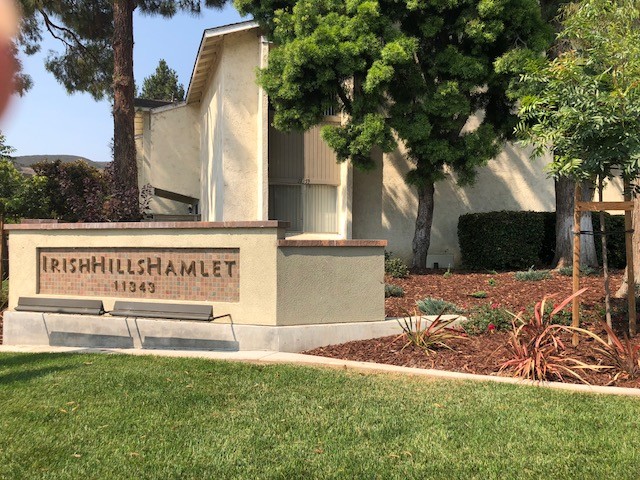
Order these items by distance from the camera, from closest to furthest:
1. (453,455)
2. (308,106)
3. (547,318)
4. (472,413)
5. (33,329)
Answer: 1. (453,455)
2. (472,413)
3. (547,318)
4. (33,329)
5. (308,106)

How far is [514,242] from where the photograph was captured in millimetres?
13648

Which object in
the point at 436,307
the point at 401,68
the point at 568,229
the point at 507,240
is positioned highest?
the point at 401,68

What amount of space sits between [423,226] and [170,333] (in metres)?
7.66

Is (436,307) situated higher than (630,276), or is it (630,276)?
(630,276)

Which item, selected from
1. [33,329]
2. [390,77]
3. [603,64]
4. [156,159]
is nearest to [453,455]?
→ [603,64]

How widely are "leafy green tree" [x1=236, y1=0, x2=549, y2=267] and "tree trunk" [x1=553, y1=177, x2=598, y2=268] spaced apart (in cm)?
188

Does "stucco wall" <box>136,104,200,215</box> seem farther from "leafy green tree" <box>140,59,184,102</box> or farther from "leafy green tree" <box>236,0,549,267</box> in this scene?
"leafy green tree" <box>140,59,184,102</box>

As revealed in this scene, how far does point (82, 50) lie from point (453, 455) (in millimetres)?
20362

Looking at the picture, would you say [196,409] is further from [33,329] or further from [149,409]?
[33,329]

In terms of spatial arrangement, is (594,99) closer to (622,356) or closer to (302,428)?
(622,356)

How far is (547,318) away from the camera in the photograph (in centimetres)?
679

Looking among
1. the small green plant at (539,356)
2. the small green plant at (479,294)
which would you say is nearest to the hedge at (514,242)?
the small green plant at (479,294)

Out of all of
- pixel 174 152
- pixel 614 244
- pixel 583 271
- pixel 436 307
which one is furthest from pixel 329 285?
pixel 174 152

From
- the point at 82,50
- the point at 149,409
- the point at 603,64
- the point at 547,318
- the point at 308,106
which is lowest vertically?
the point at 149,409
